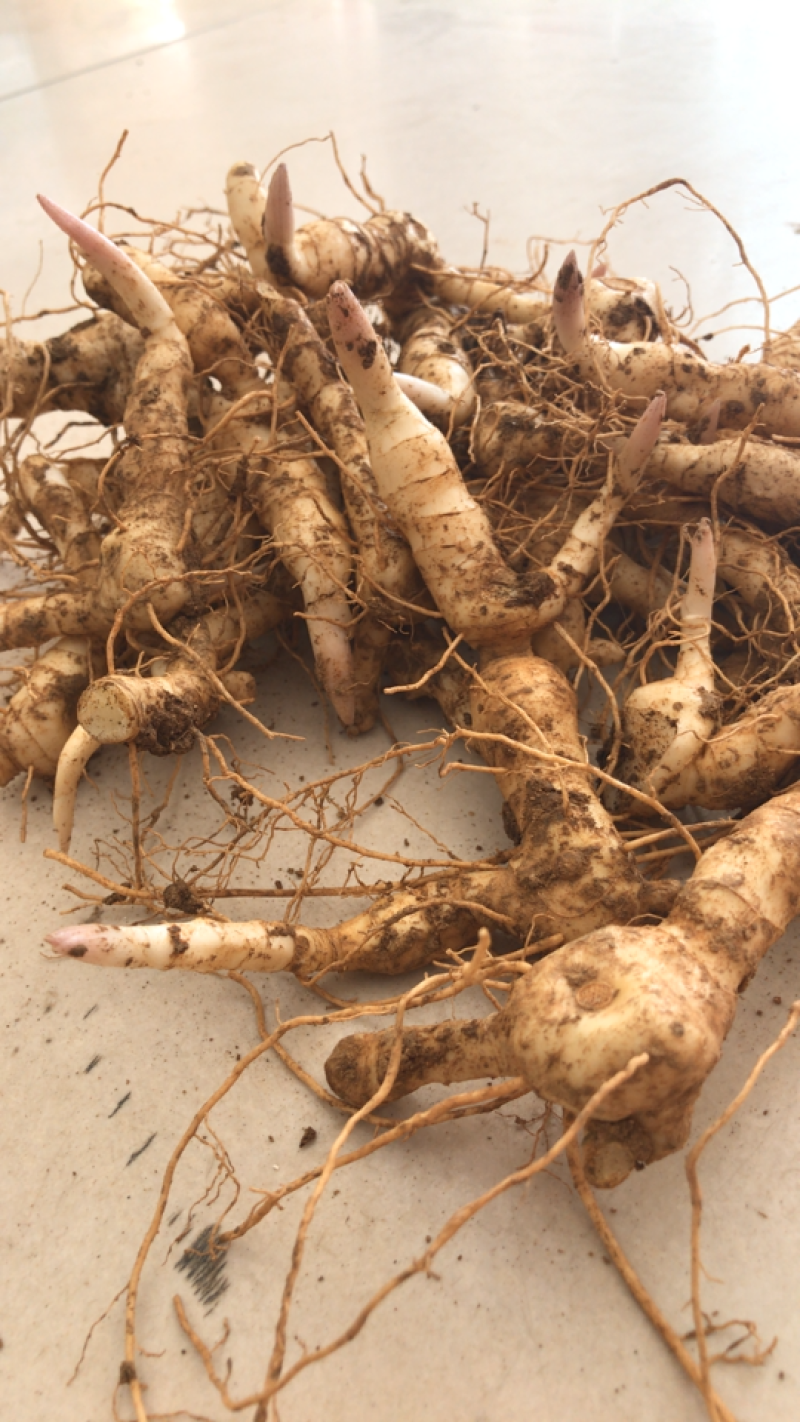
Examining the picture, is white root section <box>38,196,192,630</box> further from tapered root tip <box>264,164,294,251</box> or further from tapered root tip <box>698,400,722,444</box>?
tapered root tip <box>698,400,722,444</box>

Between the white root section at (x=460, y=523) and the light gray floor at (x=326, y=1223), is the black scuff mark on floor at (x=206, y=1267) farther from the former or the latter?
the white root section at (x=460, y=523)

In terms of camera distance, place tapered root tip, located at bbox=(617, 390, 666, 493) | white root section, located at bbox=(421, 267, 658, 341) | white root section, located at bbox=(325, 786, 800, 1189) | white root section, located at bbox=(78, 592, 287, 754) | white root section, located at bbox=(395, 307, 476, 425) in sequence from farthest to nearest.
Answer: white root section, located at bbox=(421, 267, 658, 341)
white root section, located at bbox=(395, 307, 476, 425)
tapered root tip, located at bbox=(617, 390, 666, 493)
white root section, located at bbox=(78, 592, 287, 754)
white root section, located at bbox=(325, 786, 800, 1189)

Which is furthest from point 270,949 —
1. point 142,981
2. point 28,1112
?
point 28,1112

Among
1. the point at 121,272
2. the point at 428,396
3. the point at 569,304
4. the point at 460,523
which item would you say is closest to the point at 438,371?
the point at 428,396

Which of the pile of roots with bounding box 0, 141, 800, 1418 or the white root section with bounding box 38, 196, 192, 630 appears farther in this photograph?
the white root section with bounding box 38, 196, 192, 630

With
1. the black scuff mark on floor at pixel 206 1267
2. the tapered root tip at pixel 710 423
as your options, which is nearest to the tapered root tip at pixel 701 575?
the tapered root tip at pixel 710 423

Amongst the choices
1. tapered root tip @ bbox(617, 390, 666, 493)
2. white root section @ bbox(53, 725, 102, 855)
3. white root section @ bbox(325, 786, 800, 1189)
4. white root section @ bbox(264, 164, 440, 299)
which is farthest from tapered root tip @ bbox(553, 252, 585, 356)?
white root section @ bbox(53, 725, 102, 855)

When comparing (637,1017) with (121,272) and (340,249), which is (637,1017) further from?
(340,249)
